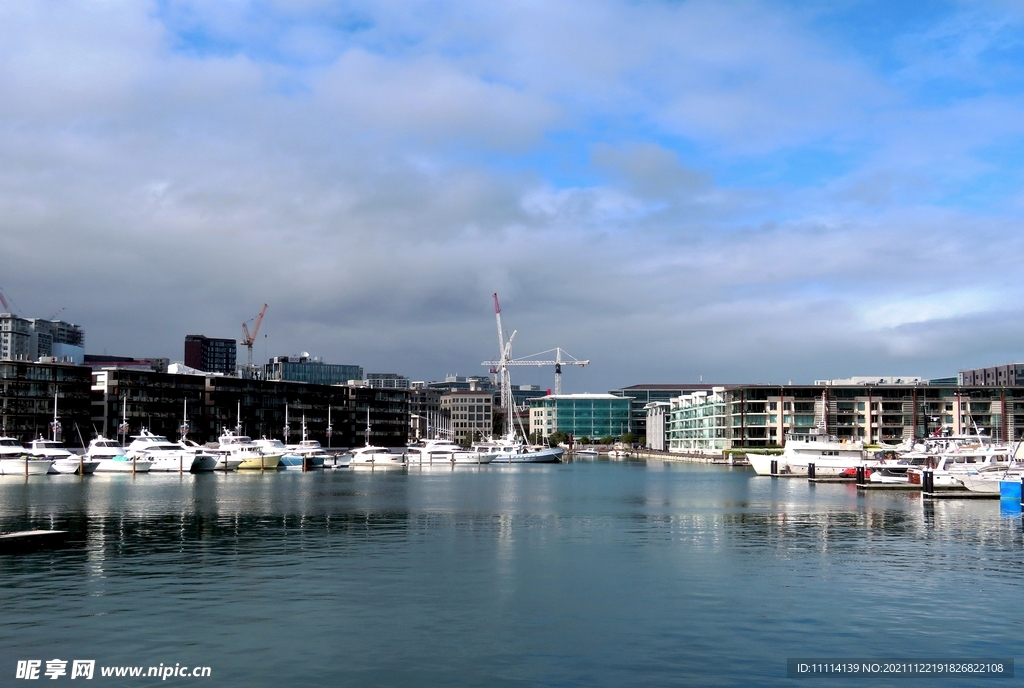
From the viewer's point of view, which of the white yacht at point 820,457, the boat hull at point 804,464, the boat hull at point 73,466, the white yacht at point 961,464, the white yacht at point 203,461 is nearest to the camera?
the white yacht at point 961,464

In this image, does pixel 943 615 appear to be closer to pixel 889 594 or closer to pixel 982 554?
pixel 889 594

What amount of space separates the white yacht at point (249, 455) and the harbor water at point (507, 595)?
9032 cm

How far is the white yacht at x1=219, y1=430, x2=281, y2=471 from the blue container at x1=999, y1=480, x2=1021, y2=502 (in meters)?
116

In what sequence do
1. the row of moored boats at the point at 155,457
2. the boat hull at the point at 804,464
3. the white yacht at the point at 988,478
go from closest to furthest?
the white yacht at the point at 988,478 → the boat hull at the point at 804,464 → the row of moored boats at the point at 155,457

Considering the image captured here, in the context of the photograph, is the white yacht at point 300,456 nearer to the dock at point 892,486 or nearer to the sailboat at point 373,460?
the sailboat at point 373,460

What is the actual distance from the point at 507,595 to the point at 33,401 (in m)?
184

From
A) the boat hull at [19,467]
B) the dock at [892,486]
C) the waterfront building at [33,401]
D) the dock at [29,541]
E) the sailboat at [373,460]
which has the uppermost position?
the waterfront building at [33,401]

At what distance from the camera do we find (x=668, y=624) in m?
32.0

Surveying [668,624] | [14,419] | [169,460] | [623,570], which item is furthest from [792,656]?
[14,419]

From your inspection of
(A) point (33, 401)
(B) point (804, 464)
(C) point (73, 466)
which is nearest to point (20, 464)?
(C) point (73, 466)

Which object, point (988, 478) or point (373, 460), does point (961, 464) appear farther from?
point (373, 460)

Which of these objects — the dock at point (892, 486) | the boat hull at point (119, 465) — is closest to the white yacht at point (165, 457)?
the boat hull at point (119, 465)

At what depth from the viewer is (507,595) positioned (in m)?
37.1

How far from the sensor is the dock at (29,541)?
46875mm
